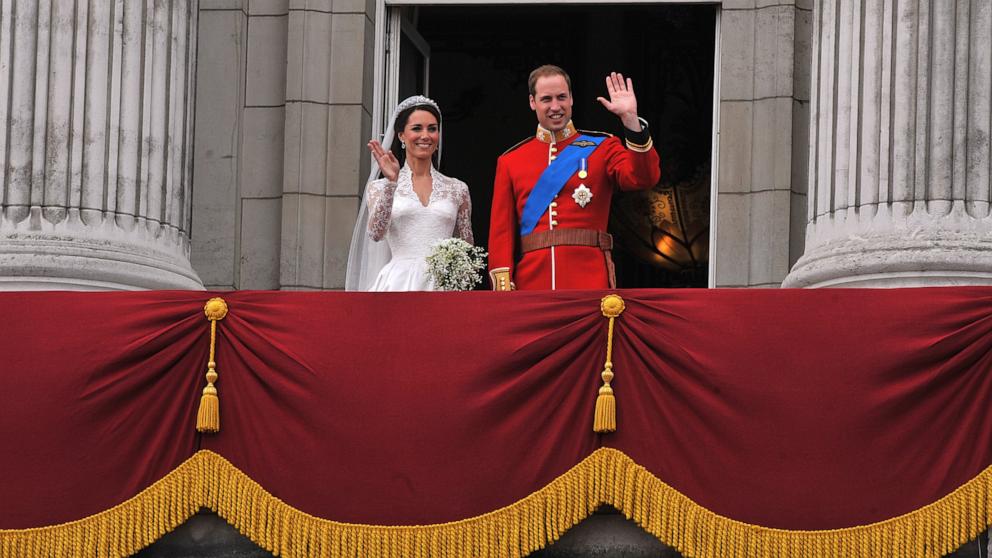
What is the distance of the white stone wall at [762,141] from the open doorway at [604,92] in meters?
4.35

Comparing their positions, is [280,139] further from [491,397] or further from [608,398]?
[608,398]

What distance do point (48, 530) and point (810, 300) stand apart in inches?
142

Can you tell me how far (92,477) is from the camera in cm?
864

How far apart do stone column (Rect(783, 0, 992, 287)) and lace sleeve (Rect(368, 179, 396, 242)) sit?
2.20m

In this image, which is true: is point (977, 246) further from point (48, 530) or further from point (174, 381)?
point (48, 530)

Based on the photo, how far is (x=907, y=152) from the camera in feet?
32.0

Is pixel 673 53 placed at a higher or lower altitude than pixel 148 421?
higher

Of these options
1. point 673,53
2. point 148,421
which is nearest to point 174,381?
point 148,421

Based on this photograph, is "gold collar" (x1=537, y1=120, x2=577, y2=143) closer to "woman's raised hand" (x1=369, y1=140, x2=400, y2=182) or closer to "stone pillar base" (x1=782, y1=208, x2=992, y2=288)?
"woman's raised hand" (x1=369, y1=140, x2=400, y2=182)

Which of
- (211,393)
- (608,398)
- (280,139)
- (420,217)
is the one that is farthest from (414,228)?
(280,139)

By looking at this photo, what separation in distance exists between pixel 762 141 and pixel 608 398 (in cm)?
453

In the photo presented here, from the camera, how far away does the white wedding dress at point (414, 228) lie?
34.0ft

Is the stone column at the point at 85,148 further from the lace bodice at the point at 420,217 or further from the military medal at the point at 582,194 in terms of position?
the military medal at the point at 582,194

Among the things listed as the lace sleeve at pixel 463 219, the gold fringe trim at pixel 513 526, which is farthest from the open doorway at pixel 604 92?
the gold fringe trim at pixel 513 526
